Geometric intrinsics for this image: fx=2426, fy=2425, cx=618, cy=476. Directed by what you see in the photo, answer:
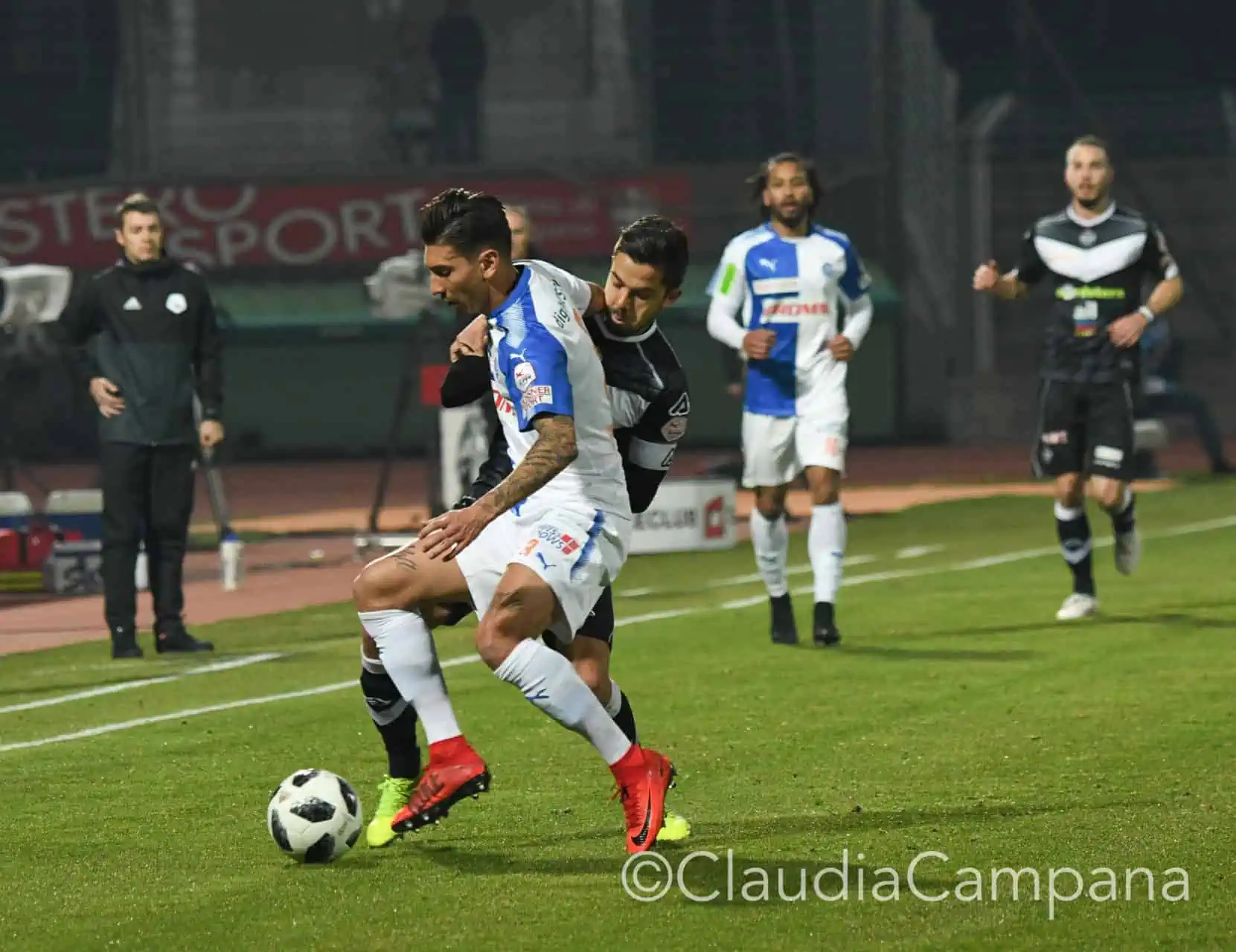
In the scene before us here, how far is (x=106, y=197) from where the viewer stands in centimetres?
3156

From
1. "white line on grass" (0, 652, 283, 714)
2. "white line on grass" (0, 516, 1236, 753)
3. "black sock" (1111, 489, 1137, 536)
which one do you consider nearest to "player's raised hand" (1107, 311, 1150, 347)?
"black sock" (1111, 489, 1137, 536)

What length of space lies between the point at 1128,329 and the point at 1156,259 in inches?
17.2

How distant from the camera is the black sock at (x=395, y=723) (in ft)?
22.4

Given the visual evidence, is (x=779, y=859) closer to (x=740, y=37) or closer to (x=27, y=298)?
(x=27, y=298)

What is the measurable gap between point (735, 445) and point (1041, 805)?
2461 centimetres

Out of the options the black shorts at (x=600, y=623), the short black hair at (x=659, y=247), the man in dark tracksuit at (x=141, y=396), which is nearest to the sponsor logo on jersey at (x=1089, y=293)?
the man in dark tracksuit at (x=141, y=396)

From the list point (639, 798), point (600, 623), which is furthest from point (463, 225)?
point (639, 798)

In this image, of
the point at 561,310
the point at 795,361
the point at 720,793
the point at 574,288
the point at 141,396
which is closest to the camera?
the point at 561,310

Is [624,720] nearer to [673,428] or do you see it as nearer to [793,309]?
[673,428]

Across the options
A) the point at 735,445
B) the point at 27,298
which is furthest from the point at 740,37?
the point at 27,298

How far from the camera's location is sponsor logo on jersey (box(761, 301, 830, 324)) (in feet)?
37.4

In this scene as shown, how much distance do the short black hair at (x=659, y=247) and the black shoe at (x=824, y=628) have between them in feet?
15.1

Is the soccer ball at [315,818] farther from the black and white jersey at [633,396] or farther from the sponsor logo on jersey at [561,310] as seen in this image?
the sponsor logo on jersey at [561,310]

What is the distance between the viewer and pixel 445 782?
6.35 m
